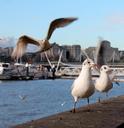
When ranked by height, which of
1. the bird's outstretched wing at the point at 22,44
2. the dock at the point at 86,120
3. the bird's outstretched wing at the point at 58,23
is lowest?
the dock at the point at 86,120

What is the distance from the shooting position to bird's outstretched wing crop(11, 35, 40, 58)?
44.3 feet

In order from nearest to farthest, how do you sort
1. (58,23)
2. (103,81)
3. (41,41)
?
(58,23), (41,41), (103,81)

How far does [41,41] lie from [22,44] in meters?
0.52

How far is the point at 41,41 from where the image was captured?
13.7 metres

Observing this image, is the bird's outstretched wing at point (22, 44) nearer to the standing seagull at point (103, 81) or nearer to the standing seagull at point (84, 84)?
the standing seagull at point (84, 84)

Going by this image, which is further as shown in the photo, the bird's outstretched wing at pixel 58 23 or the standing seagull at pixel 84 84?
the standing seagull at pixel 84 84

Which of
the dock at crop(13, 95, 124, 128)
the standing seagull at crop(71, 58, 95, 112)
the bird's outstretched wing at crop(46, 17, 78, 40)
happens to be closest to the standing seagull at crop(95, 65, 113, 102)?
the dock at crop(13, 95, 124, 128)

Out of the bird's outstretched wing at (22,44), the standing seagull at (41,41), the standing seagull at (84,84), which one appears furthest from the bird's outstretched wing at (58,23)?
the standing seagull at (84,84)

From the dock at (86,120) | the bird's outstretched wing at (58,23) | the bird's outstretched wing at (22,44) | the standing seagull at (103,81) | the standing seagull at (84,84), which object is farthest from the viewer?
the standing seagull at (103,81)

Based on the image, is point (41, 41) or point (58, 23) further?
point (41, 41)

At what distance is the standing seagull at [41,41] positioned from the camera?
43.2 ft

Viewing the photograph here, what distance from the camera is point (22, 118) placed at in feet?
82.8

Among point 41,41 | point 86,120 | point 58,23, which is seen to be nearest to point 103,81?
point 41,41

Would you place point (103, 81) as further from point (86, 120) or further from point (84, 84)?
point (86, 120)
